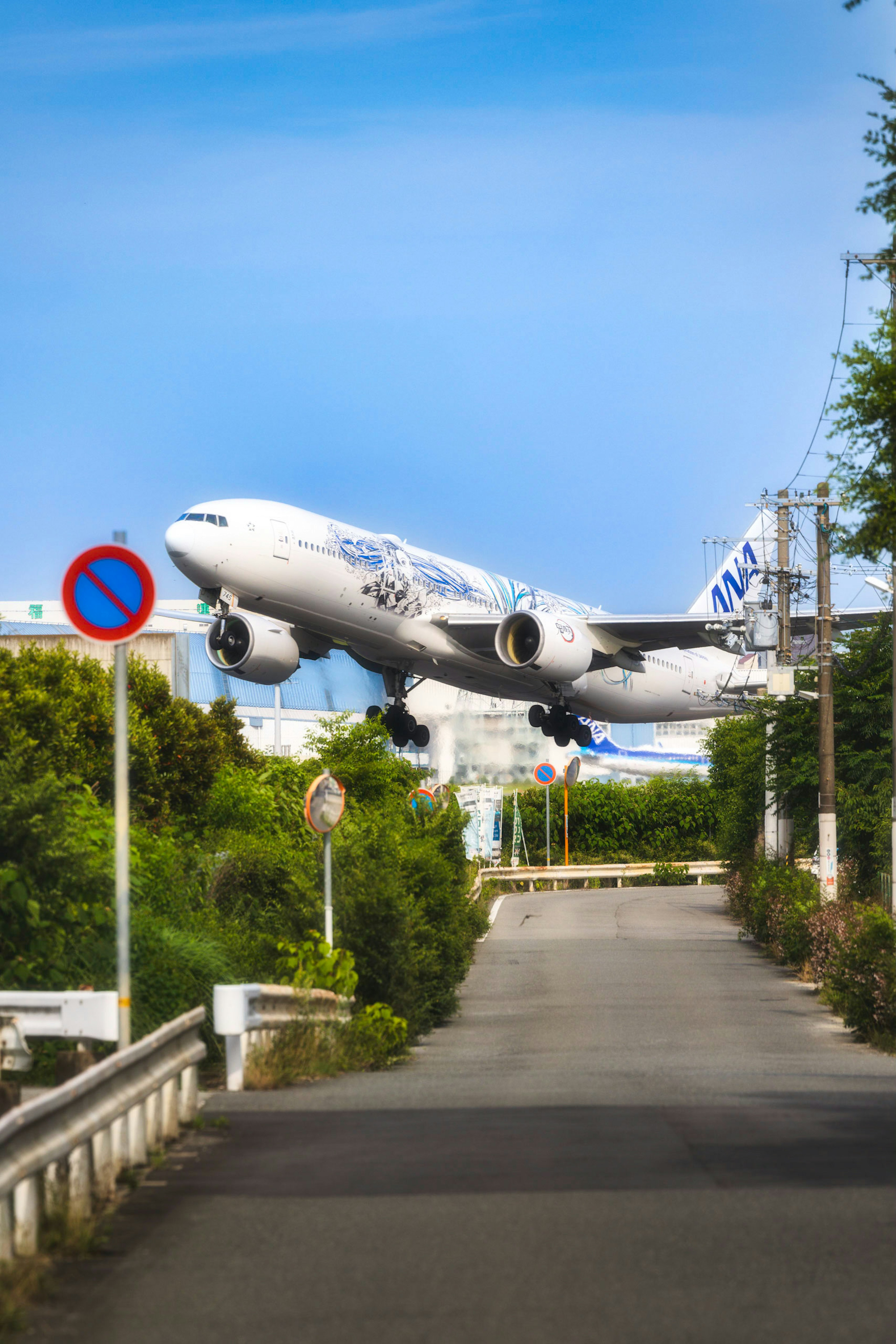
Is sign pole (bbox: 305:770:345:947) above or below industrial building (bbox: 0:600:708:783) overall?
below

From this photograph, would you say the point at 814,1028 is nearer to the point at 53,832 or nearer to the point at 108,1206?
the point at 53,832

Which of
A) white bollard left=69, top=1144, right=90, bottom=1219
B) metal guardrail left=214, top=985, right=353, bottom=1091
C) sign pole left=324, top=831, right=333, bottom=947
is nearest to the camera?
white bollard left=69, top=1144, right=90, bottom=1219

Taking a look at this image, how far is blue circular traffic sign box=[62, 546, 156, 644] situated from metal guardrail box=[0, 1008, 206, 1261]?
2.25 metres

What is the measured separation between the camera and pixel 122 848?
832 cm

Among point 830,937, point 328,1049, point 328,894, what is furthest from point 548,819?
point 328,1049

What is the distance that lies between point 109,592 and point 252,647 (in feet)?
73.2

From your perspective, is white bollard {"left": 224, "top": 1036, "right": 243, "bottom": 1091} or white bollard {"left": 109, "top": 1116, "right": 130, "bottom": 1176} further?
white bollard {"left": 224, "top": 1036, "right": 243, "bottom": 1091}

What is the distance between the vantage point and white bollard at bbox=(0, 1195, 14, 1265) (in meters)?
5.34

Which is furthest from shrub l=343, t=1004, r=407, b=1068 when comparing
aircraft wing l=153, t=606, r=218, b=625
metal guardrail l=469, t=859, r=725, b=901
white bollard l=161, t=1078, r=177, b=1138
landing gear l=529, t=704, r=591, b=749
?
metal guardrail l=469, t=859, r=725, b=901

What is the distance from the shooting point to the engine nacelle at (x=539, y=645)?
→ 30672 mm

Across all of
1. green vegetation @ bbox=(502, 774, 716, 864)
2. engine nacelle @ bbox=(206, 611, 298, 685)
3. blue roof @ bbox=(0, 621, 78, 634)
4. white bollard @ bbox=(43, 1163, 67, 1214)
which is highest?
blue roof @ bbox=(0, 621, 78, 634)

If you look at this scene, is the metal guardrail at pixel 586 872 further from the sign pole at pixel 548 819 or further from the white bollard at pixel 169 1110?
the white bollard at pixel 169 1110

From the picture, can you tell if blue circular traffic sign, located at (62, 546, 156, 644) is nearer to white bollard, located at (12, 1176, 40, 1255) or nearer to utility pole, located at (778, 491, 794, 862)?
white bollard, located at (12, 1176, 40, 1255)

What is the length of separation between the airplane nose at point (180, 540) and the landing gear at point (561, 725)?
12.0m
